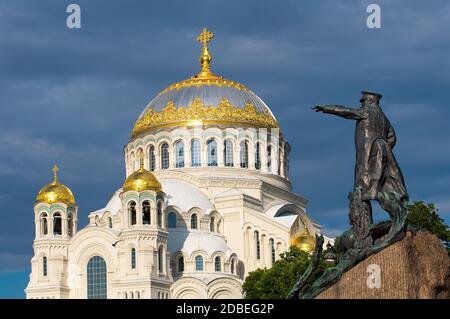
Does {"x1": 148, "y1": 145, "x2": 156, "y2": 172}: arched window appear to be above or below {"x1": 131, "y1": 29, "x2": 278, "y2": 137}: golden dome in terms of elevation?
below

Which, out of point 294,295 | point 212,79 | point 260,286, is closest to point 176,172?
point 212,79

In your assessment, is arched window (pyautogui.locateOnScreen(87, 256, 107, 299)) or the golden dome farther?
the golden dome

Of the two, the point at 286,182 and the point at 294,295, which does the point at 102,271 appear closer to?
the point at 286,182

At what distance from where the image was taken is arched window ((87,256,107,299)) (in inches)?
2263

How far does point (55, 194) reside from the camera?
58.7m

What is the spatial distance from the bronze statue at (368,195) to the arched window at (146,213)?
38585mm

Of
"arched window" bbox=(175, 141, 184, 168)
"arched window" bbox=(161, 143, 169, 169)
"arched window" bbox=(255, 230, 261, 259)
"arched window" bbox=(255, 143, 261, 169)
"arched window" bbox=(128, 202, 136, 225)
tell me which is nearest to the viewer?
"arched window" bbox=(128, 202, 136, 225)

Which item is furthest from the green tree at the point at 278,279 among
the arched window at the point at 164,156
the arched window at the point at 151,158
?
the arched window at the point at 151,158

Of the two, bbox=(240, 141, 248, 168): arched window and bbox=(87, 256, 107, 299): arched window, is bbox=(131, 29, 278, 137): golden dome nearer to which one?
bbox=(240, 141, 248, 168): arched window

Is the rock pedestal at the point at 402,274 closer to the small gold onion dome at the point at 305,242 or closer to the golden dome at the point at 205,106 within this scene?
the small gold onion dome at the point at 305,242

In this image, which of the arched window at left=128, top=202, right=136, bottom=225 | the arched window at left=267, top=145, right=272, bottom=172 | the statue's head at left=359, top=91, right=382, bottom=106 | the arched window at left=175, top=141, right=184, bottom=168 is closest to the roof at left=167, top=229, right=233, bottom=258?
the arched window at left=128, top=202, right=136, bottom=225

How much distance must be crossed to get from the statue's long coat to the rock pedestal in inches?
43.9

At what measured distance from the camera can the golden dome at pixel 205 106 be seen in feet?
210

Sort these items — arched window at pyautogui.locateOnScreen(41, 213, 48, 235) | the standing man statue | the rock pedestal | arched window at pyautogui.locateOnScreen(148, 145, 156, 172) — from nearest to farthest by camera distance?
the rock pedestal, the standing man statue, arched window at pyautogui.locateOnScreen(41, 213, 48, 235), arched window at pyautogui.locateOnScreen(148, 145, 156, 172)
